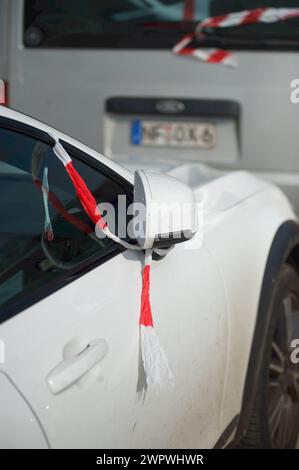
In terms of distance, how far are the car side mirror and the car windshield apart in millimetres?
2636

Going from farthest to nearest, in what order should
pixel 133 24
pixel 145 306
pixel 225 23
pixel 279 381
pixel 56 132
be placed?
pixel 133 24, pixel 225 23, pixel 279 381, pixel 56 132, pixel 145 306

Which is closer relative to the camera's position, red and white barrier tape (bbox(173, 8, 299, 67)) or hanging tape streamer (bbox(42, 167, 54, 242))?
hanging tape streamer (bbox(42, 167, 54, 242))

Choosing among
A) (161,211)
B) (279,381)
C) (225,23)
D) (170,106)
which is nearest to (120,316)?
(161,211)

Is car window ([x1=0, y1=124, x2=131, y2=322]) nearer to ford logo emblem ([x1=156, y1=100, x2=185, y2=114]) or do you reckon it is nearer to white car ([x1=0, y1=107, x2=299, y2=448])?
white car ([x1=0, y1=107, x2=299, y2=448])

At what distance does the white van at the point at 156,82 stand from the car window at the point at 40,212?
7.75 feet

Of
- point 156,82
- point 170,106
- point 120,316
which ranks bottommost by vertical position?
point 120,316

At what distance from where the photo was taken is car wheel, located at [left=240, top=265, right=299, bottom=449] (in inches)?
120

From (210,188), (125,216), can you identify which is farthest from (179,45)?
(125,216)

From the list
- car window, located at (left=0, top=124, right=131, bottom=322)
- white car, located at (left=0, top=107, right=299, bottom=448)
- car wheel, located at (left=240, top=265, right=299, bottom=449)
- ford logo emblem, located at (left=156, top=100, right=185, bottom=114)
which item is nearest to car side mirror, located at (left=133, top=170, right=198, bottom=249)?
white car, located at (left=0, top=107, right=299, bottom=448)

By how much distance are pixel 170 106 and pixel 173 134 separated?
6.4 inches

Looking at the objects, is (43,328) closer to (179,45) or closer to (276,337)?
(276,337)

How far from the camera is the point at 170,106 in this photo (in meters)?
4.78

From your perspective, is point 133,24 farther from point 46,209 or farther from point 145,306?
point 145,306

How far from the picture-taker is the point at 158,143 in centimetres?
486
